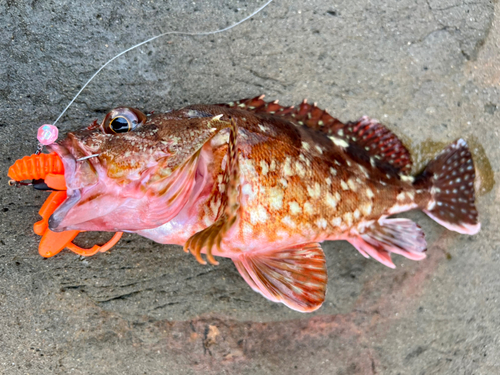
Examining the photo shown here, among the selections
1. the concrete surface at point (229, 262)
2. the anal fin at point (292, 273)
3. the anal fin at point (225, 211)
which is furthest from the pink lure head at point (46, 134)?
the anal fin at point (292, 273)

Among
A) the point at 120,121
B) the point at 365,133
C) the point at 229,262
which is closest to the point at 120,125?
the point at 120,121

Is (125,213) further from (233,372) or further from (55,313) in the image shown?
(233,372)

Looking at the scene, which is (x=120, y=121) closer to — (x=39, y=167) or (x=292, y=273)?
(x=39, y=167)

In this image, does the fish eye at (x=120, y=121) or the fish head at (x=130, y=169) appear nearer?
the fish head at (x=130, y=169)

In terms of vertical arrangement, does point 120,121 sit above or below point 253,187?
above

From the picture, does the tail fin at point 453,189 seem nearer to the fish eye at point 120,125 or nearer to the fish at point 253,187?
the fish at point 253,187

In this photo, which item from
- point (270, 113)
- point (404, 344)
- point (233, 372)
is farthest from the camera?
point (404, 344)

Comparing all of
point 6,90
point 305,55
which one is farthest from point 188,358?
point 305,55
